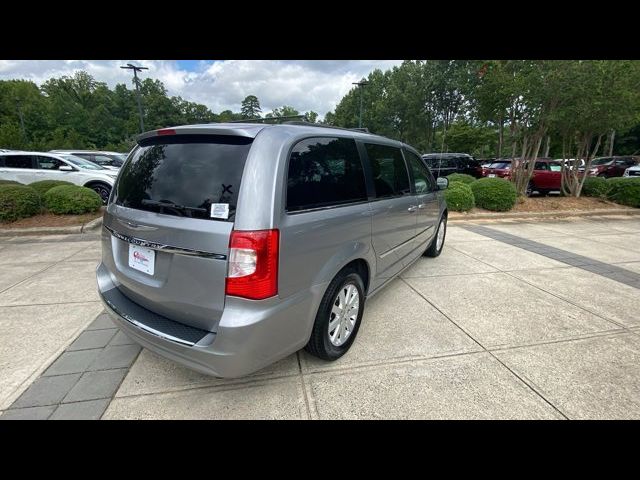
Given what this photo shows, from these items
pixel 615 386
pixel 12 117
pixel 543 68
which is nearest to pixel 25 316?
pixel 615 386

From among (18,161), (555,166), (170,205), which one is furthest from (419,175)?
(555,166)

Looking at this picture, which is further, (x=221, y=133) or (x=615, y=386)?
(x=615, y=386)

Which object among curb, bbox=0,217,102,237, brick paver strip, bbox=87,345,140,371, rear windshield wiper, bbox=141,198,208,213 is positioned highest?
rear windshield wiper, bbox=141,198,208,213

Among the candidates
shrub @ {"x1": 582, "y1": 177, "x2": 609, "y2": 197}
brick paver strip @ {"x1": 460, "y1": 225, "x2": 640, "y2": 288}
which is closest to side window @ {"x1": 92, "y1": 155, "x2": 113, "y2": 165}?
brick paver strip @ {"x1": 460, "y1": 225, "x2": 640, "y2": 288}

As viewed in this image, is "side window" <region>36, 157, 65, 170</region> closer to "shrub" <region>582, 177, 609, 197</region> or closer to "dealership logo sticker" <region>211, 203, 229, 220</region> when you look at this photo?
"dealership logo sticker" <region>211, 203, 229, 220</region>

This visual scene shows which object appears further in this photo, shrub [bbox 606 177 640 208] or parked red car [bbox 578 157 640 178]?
parked red car [bbox 578 157 640 178]

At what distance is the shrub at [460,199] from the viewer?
8.53 m

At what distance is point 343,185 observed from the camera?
2.36 meters

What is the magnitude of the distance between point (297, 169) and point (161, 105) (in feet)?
205

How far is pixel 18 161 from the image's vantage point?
8.83 metres

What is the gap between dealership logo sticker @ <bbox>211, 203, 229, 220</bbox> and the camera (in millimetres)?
1693

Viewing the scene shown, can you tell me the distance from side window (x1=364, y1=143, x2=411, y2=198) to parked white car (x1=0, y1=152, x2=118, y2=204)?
342 inches

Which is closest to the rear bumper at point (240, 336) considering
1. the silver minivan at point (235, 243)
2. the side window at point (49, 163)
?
the silver minivan at point (235, 243)
